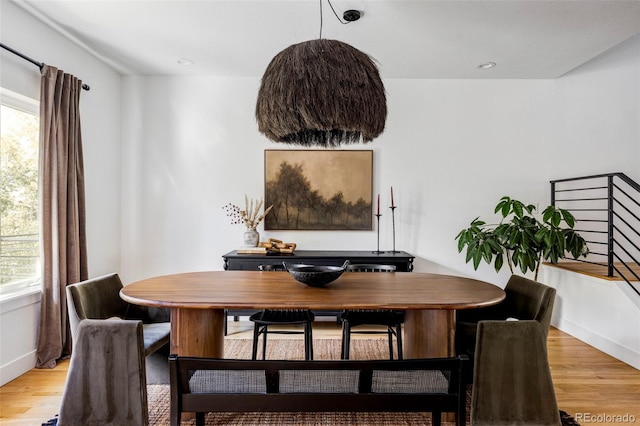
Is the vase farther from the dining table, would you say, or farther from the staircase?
the staircase

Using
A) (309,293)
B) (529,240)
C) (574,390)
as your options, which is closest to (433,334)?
(309,293)

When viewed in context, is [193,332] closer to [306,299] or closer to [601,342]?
[306,299]

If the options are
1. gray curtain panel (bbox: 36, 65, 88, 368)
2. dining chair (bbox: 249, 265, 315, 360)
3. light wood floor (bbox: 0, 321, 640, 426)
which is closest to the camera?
light wood floor (bbox: 0, 321, 640, 426)

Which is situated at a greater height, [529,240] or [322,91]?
[322,91]

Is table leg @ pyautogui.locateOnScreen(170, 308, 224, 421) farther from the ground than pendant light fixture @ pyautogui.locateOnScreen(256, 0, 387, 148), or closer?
closer

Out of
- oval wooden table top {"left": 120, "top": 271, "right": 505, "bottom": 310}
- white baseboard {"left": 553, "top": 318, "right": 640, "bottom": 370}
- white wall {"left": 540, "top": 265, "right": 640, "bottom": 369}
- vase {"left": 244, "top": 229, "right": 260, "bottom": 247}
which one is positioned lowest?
white baseboard {"left": 553, "top": 318, "right": 640, "bottom": 370}

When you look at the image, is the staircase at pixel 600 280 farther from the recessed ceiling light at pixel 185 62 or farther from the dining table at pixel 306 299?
the recessed ceiling light at pixel 185 62

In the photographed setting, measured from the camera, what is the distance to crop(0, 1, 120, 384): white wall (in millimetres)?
2467

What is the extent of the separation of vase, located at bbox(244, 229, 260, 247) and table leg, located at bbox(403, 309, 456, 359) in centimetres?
196

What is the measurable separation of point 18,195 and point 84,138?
88 centimetres

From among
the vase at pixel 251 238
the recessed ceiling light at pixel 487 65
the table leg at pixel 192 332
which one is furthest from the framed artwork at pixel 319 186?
the table leg at pixel 192 332

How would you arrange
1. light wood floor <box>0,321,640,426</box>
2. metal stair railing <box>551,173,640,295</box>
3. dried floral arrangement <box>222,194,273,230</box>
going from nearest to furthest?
light wood floor <box>0,321,640,426</box> < metal stair railing <box>551,173,640,295</box> < dried floral arrangement <box>222,194,273,230</box>

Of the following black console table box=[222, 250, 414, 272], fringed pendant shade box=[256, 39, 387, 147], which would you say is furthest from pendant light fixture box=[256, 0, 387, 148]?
black console table box=[222, 250, 414, 272]

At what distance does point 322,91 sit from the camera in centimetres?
163
